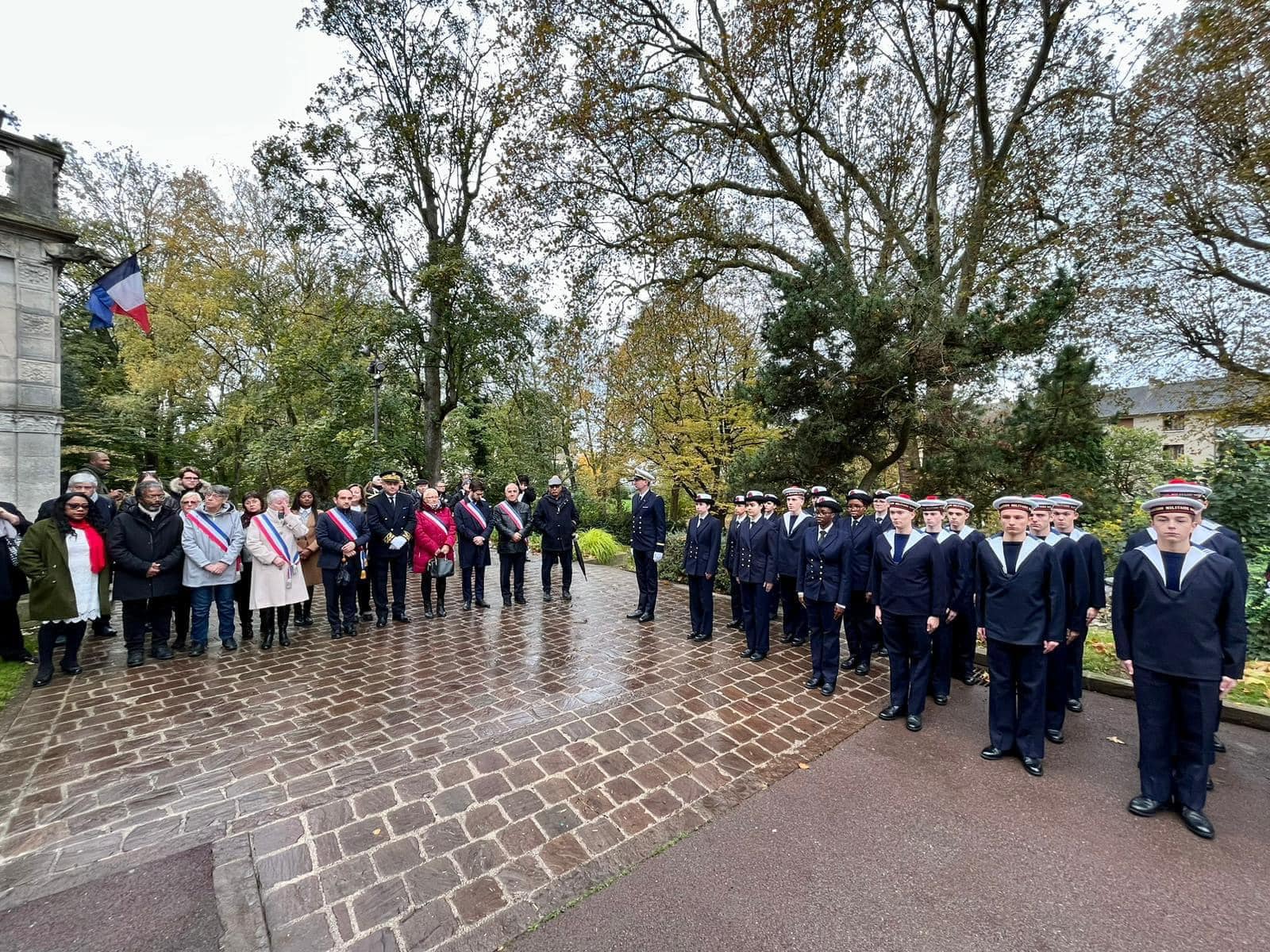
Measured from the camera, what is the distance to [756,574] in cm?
670

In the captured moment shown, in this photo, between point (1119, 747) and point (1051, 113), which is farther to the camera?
point (1051, 113)

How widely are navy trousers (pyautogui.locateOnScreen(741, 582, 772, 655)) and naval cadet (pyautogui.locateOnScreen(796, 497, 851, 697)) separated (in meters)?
0.68

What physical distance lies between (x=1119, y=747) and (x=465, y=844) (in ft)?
16.8

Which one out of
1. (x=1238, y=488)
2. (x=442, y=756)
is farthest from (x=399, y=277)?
(x=1238, y=488)

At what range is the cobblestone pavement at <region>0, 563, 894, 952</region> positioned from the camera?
9.11 ft

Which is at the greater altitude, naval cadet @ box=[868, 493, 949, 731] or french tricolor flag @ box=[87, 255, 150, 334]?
french tricolor flag @ box=[87, 255, 150, 334]

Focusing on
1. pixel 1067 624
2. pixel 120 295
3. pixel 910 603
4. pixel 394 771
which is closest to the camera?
pixel 394 771

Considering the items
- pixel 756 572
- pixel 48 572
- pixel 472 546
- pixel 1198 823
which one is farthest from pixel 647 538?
pixel 48 572

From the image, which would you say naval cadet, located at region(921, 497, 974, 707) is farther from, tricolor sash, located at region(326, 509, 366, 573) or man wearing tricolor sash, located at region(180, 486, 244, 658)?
man wearing tricolor sash, located at region(180, 486, 244, 658)

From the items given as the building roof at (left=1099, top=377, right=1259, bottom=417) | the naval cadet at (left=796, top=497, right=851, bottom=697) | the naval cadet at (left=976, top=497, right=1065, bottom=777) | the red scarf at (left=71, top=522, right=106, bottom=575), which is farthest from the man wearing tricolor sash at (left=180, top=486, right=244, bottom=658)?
the building roof at (left=1099, top=377, right=1259, bottom=417)

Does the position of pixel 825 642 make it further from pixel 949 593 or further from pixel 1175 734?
pixel 1175 734

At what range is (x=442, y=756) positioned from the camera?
13.4 feet

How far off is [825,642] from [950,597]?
4.17 feet

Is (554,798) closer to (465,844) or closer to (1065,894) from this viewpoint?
(465,844)
